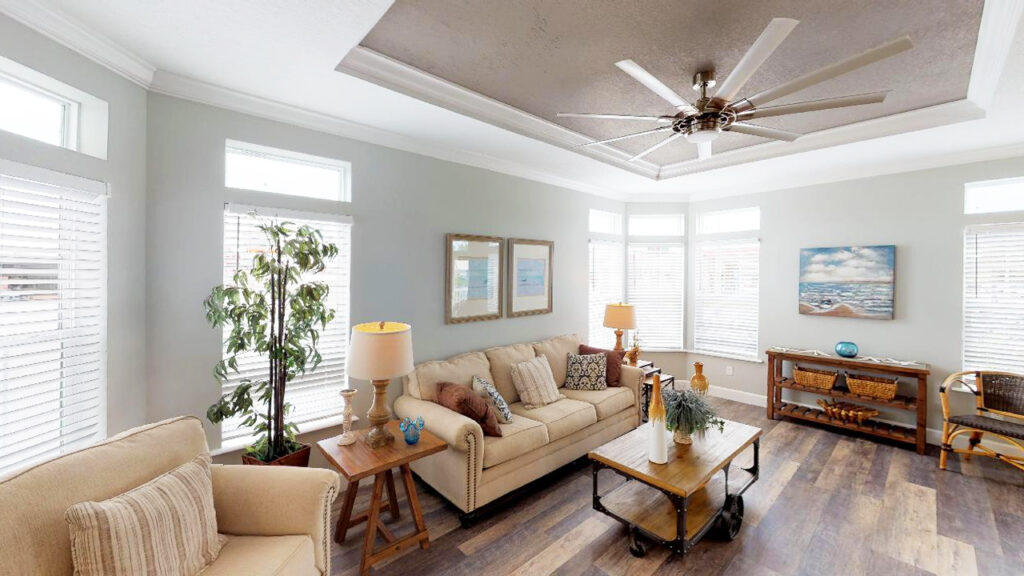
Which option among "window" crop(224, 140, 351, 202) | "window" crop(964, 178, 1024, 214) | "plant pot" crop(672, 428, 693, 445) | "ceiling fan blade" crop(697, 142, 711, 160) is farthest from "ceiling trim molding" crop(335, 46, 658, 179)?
"window" crop(964, 178, 1024, 214)

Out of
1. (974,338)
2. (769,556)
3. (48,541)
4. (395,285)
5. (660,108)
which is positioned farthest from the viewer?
(974,338)

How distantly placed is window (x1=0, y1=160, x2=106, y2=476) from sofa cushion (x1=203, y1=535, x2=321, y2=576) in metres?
1.01

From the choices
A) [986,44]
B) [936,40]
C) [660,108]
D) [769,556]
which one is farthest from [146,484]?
[986,44]

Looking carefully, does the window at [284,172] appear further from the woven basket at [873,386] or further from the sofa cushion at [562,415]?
the woven basket at [873,386]

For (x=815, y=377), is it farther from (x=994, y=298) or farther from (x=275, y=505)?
(x=275, y=505)

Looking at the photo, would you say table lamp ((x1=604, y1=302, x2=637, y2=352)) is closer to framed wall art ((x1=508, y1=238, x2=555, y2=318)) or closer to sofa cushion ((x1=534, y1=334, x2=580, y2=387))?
sofa cushion ((x1=534, y1=334, x2=580, y2=387))

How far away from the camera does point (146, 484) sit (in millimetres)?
1476

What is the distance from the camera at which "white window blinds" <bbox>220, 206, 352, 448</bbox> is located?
258 cm

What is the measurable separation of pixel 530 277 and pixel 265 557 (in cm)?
320

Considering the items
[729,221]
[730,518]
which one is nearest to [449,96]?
[730,518]

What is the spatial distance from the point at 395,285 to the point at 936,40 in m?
3.57

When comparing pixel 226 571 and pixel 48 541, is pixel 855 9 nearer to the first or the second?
pixel 226 571

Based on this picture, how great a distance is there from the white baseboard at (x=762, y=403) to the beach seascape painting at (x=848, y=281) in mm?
1096

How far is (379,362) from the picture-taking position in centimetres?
225
